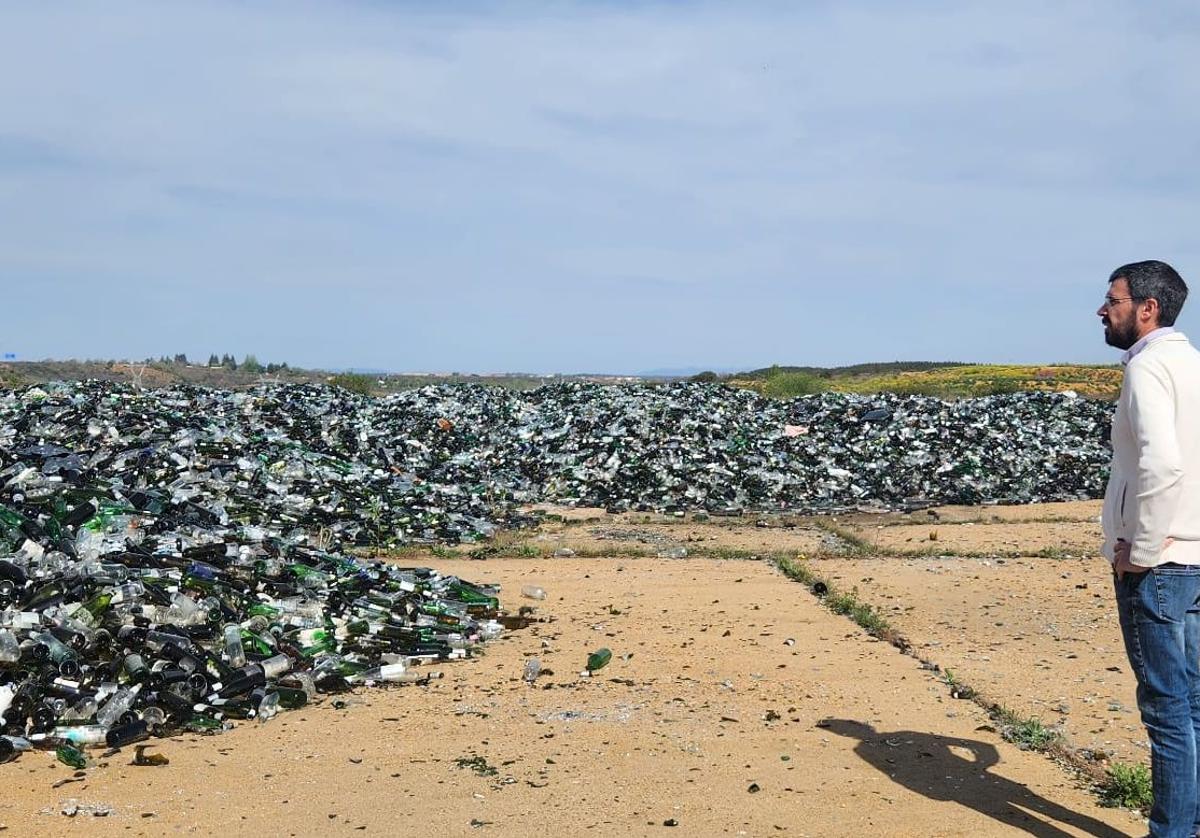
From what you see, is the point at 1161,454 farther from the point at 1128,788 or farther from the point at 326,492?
the point at 326,492

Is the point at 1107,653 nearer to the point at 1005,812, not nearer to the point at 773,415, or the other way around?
the point at 1005,812

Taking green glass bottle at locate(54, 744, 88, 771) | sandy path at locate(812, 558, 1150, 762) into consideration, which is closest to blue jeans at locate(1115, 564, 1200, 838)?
sandy path at locate(812, 558, 1150, 762)

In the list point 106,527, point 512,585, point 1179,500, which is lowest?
point 512,585

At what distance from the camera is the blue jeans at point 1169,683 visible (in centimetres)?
321

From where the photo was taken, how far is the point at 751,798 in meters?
4.04

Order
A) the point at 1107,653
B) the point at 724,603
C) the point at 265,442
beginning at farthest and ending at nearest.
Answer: the point at 265,442, the point at 724,603, the point at 1107,653

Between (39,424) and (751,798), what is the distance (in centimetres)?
1127

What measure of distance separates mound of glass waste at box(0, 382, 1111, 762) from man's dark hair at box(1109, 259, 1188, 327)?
4.11m

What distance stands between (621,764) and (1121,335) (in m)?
2.62

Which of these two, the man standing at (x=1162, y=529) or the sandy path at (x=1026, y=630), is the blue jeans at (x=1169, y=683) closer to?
the man standing at (x=1162, y=529)

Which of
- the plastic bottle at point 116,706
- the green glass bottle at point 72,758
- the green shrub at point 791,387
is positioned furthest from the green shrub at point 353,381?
the green glass bottle at point 72,758

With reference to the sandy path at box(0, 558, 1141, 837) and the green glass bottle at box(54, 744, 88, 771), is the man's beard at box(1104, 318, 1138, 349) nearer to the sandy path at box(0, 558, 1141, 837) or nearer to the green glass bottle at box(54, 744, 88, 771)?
the sandy path at box(0, 558, 1141, 837)

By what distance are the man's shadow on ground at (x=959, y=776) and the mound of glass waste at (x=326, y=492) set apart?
8.26 feet

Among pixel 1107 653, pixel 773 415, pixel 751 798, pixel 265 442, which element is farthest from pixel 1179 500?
pixel 773 415
